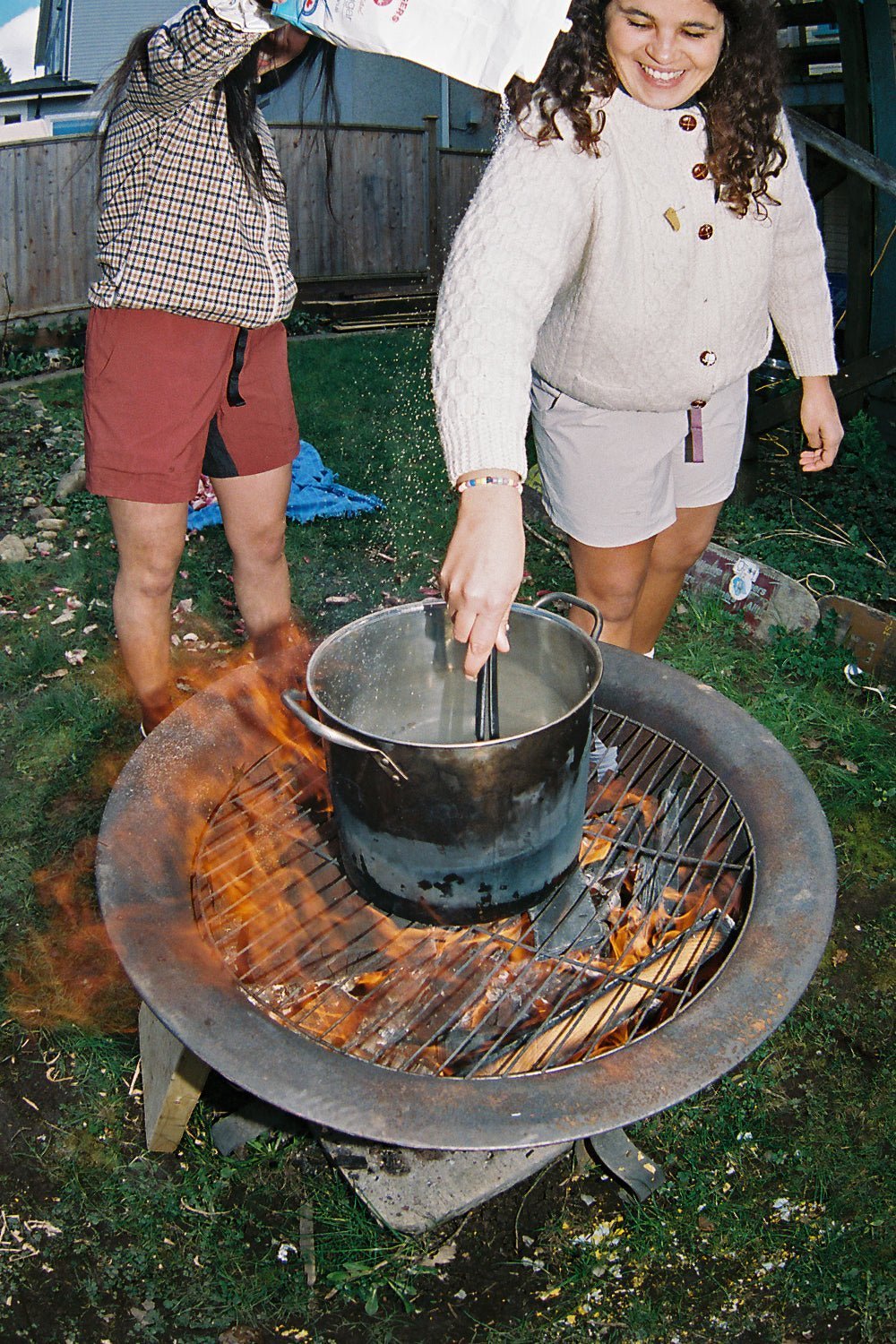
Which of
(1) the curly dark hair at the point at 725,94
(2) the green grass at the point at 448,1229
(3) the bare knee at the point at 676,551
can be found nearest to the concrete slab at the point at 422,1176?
(2) the green grass at the point at 448,1229

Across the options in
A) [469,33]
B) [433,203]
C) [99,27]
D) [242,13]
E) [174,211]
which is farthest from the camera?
[99,27]

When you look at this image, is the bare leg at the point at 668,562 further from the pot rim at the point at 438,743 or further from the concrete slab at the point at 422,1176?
the concrete slab at the point at 422,1176

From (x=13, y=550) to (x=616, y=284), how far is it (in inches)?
164

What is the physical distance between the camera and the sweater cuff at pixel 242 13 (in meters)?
2.11

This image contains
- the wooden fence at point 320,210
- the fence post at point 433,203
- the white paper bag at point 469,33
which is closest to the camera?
the white paper bag at point 469,33

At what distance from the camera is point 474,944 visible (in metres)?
2.13

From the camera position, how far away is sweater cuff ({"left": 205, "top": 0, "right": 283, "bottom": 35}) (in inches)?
83.0

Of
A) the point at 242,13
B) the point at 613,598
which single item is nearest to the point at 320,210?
the point at 613,598

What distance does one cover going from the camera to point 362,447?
692cm

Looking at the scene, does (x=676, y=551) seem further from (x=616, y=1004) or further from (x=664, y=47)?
(x=616, y=1004)

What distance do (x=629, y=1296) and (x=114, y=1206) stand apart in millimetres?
1168

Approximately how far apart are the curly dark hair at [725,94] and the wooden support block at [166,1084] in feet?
7.00

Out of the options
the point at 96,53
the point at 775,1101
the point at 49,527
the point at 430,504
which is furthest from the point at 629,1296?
the point at 96,53

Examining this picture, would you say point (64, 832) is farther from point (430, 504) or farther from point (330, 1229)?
point (430, 504)
